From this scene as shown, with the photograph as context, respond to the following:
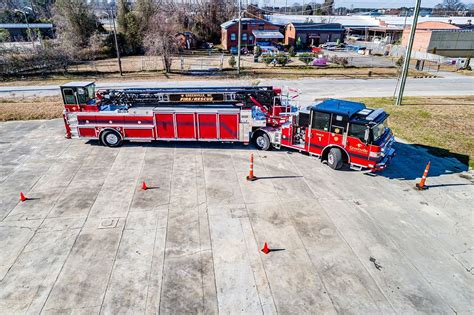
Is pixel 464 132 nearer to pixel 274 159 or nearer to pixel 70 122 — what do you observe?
pixel 274 159

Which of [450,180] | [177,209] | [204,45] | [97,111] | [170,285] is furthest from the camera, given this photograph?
[204,45]

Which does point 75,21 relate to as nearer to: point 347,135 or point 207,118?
point 207,118

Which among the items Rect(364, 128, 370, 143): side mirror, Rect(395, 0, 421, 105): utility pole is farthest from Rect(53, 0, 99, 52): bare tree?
Rect(364, 128, 370, 143): side mirror

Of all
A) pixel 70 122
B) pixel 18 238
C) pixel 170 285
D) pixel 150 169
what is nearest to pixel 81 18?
pixel 70 122

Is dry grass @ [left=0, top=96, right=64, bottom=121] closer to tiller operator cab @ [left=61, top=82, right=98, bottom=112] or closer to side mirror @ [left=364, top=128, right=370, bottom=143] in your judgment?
tiller operator cab @ [left=61, top=82, right=98, bottom=112]

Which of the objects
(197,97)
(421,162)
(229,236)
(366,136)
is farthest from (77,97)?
(421,162)
